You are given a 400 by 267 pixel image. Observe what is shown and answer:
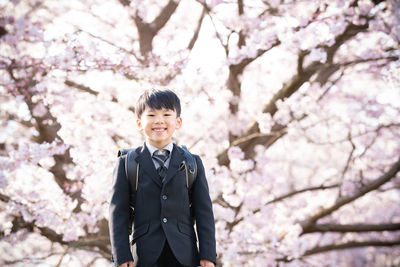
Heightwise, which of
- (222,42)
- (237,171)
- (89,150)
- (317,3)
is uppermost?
(317,3)

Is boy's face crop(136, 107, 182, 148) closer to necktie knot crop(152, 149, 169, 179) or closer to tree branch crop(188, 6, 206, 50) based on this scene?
necktie knot crop(152, 149, 169, 179)

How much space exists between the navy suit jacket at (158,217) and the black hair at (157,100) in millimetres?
242

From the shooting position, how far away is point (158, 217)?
2.36 metres

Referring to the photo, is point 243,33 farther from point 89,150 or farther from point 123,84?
point 89,150

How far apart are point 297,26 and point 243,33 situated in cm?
71

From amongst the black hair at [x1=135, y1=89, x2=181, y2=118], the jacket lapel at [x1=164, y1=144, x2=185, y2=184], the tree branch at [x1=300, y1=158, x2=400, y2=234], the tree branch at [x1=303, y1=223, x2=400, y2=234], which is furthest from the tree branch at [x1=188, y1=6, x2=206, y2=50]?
the jacket lapel at [x1=164, y1=144, x2=185, y2=184]

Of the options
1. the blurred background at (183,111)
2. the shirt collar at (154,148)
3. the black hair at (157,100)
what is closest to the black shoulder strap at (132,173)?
the shirt collar at (154,148)

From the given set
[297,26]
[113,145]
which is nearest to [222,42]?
[297,26]

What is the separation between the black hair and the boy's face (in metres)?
0.02

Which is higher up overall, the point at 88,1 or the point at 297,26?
the point at 88,1

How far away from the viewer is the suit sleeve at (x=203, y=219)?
243 centimetres

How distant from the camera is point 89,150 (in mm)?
5293

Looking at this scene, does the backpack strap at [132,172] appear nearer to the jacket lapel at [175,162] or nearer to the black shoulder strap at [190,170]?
the jacket lapel at [175,162]

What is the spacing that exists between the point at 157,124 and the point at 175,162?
0.24m
